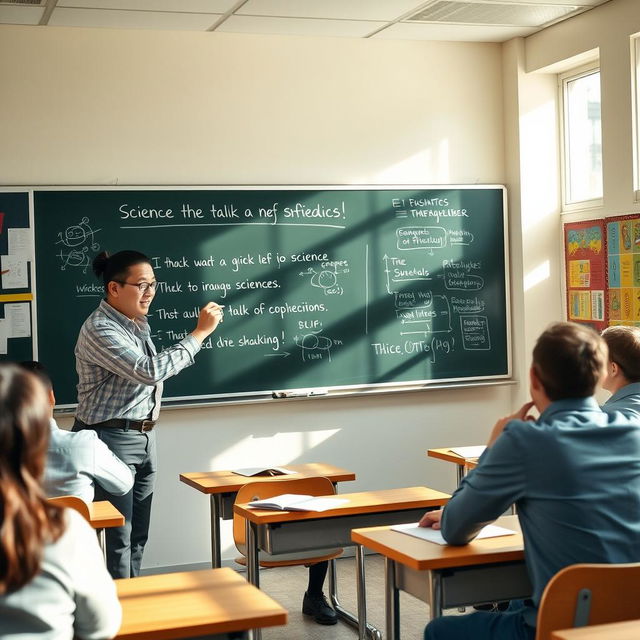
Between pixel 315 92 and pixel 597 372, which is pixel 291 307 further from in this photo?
pixel 597 372

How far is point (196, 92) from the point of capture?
18.1ft

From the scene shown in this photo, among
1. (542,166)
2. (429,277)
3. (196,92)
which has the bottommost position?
(429,277)

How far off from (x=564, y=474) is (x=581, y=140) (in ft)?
12.9

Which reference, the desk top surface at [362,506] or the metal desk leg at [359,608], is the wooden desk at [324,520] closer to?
the desk top surface at [362,506]

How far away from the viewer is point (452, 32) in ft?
18.9

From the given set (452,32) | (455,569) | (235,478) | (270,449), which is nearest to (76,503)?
(235,478)

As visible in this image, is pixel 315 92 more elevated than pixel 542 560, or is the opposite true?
pixel 315 92

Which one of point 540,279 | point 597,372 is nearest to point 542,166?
point 540,279

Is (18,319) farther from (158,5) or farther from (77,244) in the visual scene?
(158,5)

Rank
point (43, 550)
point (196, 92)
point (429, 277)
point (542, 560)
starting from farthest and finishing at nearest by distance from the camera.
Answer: point (429, 277)
point (196, 92)
point (542, 560)
point (43, 550)

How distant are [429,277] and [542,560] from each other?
143 inches

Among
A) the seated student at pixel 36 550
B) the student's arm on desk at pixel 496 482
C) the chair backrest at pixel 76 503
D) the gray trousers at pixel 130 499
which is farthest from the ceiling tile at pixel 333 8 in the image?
the seated student at pixel 36 550

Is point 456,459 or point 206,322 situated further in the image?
point 456,459

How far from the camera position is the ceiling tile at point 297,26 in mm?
5320
